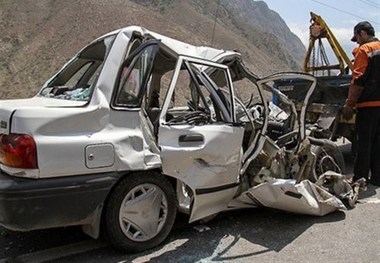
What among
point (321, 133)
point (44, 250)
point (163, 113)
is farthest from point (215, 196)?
point (321, 133)

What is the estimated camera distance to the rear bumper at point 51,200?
10.3ft

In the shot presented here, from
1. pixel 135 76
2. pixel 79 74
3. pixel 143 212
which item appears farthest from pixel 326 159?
pixel 79 74

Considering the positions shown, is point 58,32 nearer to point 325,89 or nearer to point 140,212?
point 325,89

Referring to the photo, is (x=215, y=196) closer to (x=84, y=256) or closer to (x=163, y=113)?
(x=163, y=113)

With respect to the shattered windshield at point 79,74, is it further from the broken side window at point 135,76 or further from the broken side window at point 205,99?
the broken side window at point 205,99

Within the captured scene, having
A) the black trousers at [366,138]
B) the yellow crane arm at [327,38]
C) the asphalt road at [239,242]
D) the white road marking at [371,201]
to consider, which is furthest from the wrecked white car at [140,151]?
the yellow crane arm at [327,38]

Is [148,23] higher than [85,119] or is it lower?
higher

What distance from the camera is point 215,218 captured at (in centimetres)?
455


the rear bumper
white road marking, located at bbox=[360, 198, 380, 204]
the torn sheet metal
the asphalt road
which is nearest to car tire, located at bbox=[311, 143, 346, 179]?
white road marking, located at bbox=[360, 198, 380, 204]

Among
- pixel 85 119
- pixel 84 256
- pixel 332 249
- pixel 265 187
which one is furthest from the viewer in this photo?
pixel 265 187

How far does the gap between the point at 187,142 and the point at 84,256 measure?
1.32 metres

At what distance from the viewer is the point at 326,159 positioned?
18.3 feet

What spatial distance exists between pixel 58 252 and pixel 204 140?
1615 millimetres

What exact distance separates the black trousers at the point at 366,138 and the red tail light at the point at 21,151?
4.19 meters
